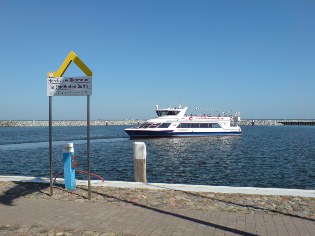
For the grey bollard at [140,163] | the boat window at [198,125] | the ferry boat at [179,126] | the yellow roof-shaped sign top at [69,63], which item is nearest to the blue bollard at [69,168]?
the yellow roof-shaped sign top at [69,63]

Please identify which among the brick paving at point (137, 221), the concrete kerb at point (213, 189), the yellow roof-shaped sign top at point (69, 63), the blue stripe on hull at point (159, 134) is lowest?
the blue stripe on hull at point (159, 134)

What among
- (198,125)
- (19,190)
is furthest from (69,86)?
(198,125)

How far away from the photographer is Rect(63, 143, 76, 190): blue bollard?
8031 millimetres

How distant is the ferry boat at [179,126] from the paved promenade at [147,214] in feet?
131

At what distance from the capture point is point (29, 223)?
17.9 ft

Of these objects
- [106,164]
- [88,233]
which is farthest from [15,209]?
[106,164]

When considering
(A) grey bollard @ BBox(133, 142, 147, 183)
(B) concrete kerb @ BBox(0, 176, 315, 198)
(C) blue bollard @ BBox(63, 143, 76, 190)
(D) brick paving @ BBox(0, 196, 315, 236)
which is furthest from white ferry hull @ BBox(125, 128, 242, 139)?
(D) brick paving @ BBox(0, 196, 315, 236)

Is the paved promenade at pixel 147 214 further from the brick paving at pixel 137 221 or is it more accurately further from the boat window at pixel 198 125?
the boat window at pixel 198 125

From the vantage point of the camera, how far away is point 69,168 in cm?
813

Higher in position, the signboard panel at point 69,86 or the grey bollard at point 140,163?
the signboard panel at point 69,86

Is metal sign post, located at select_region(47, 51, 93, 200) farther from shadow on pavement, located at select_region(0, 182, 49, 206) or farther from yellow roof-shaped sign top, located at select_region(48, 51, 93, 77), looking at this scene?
shadow on pavement, located at select_region(0, 182, 49, 206)

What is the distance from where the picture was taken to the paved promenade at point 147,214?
5102mm

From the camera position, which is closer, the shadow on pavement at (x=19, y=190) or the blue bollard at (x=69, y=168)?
the shadow on pavement at (x=19, y=190)

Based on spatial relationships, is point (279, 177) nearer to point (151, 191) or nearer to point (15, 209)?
point (151, 191)
